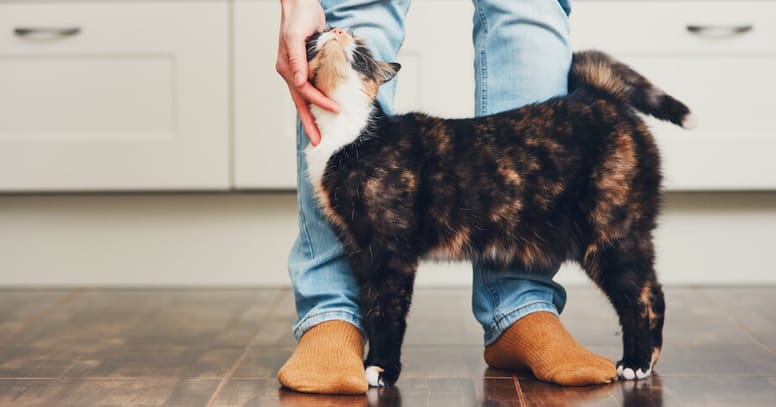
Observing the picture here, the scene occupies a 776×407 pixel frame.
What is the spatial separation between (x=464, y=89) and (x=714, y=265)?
77cm

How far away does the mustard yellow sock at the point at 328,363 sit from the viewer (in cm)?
125

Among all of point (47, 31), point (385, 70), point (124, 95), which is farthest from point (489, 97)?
point (47, 31)

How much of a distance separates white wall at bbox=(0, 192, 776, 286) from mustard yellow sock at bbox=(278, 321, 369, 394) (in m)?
0.95

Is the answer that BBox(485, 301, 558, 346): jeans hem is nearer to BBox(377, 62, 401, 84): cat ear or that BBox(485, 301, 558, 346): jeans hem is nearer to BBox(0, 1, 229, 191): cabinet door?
BBox(377, 62, 401, 84): cat ear

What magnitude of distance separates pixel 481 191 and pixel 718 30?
1.16 metres

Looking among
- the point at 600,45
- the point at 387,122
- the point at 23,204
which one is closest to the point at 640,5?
the point at 600,45

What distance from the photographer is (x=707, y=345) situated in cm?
157

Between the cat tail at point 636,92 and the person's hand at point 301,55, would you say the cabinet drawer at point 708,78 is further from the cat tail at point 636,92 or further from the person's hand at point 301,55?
the person's hand at point 301,55

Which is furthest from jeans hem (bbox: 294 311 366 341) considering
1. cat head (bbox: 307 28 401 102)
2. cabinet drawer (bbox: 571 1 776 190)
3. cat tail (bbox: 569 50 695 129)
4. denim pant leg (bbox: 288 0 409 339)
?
cabinet drawer (bbox: 571 1 776 190)

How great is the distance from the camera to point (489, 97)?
146 cm

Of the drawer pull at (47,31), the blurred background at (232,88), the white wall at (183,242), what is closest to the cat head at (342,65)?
the blurred background at (232,88)

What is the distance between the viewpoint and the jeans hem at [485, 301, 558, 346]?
140 centimetres

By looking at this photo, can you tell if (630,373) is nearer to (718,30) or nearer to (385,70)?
(385,70)

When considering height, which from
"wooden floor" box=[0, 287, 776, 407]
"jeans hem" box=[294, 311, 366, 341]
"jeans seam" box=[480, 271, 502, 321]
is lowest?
"wooden floor" box=[0, 287, 776, 407]
